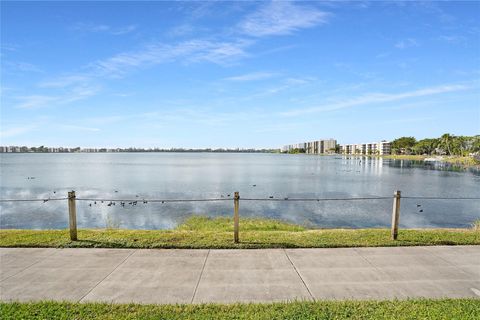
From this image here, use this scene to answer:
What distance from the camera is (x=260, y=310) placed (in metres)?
4.74

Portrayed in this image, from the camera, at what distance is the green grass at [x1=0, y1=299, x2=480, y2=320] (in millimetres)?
4543

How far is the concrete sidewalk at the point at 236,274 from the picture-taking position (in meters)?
5.38

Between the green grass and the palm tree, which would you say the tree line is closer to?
Result: the palm tree

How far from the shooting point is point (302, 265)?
6711 mm

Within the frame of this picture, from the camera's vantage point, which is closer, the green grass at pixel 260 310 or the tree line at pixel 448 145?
the green grass at pixel 260 310

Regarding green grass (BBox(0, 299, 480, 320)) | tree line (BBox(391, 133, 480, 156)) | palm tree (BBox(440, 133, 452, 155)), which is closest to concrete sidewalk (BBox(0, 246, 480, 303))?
green grass (BBox(0, 299, 480, 320))

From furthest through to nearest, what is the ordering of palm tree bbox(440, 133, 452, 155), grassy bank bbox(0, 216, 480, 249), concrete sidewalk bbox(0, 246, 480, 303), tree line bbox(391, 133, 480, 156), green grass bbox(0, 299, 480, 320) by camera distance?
palm tree bbox(440, 133, 452, 155)
tree line bbox(391, 133, 480, 156)
grassy bank bbox(0, 216, 480, 249)
concrete sidewalk bbox(0, 246, 480, 303)
green grass bbox(0, 299, 480, 320)

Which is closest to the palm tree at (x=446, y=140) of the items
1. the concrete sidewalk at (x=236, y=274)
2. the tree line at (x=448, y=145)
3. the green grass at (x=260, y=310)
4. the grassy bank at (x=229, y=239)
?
the tree line at (x=448, y=145)

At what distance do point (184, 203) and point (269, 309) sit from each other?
21.7 meters

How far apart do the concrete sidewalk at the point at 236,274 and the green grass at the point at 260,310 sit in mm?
323

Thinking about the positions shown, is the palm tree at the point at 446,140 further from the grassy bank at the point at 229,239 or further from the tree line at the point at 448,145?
the grassy bank at the point at 229,239

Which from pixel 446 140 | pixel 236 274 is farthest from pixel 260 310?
pixel 446 140

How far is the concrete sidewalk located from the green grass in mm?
323

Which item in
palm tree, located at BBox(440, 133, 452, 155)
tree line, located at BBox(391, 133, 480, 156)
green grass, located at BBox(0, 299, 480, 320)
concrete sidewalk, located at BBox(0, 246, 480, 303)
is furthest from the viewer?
palm tree, located at BBox(440, 133, 452, 155)
